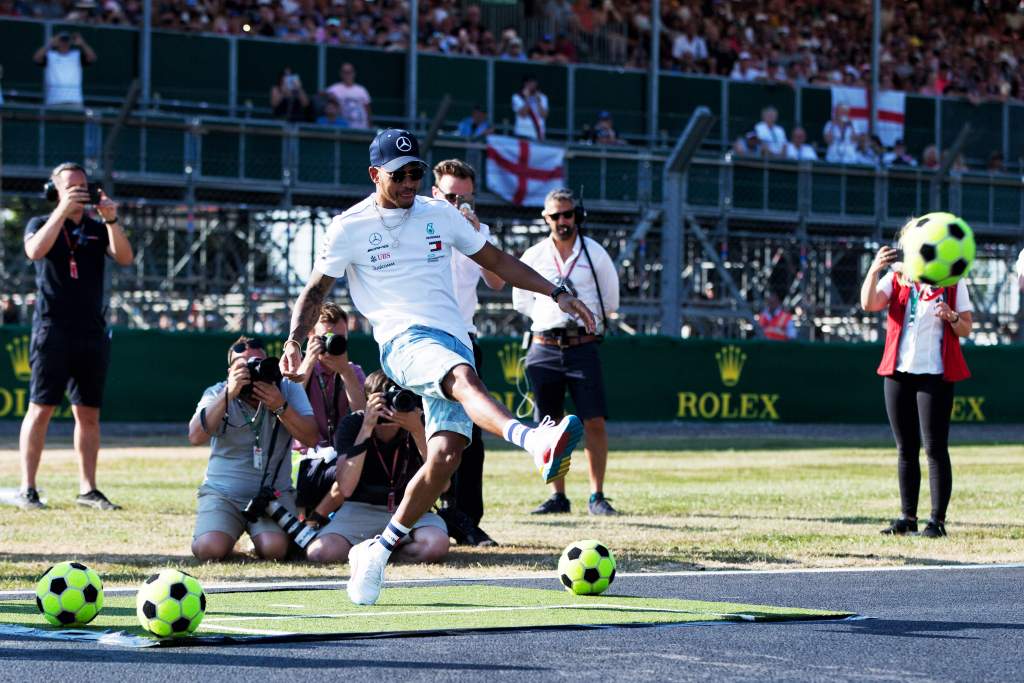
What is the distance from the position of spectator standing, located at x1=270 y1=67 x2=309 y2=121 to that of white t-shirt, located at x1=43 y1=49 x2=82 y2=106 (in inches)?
109

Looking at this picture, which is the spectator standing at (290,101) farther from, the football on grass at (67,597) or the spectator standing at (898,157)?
the football on grass at (67,597)

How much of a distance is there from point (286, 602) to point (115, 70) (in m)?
17.9

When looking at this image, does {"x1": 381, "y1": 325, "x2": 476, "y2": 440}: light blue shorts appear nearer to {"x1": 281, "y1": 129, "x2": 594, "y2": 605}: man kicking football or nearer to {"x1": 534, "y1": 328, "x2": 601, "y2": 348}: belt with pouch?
{"x1": 281, "y1": 129, "x2": 594, "y2": 605}: man kicking football

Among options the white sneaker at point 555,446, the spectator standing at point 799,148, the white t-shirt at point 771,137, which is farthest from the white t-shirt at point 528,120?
the white sneaker at point 555,446

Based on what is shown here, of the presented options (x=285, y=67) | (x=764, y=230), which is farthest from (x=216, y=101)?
(x=764, y=230)

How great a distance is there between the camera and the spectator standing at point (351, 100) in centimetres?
2373

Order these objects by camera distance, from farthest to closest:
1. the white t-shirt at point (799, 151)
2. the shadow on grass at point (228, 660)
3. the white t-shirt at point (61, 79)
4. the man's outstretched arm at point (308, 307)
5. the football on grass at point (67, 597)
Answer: the white t-shirt at point (799, 151) < the white t-shirt at point (61, 79) < the man's outstretched arm at point (308, 307) < the football on grass at point (67, 597) < the shadow on grass at point (228, 660)

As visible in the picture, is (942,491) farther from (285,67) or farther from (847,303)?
(285,67)

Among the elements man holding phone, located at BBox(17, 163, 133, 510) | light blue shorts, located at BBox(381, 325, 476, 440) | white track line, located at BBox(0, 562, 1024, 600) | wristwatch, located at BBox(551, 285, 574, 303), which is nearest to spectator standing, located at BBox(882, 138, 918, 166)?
man holding phone, located at BBox(17, 163, 133, 510)

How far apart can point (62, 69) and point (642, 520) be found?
13.8 m

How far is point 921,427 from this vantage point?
10148 millimetres

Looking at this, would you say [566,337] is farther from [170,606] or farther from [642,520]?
[170,606]

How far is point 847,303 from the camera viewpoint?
24219 mm

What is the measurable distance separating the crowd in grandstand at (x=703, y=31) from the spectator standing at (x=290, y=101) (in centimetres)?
150
